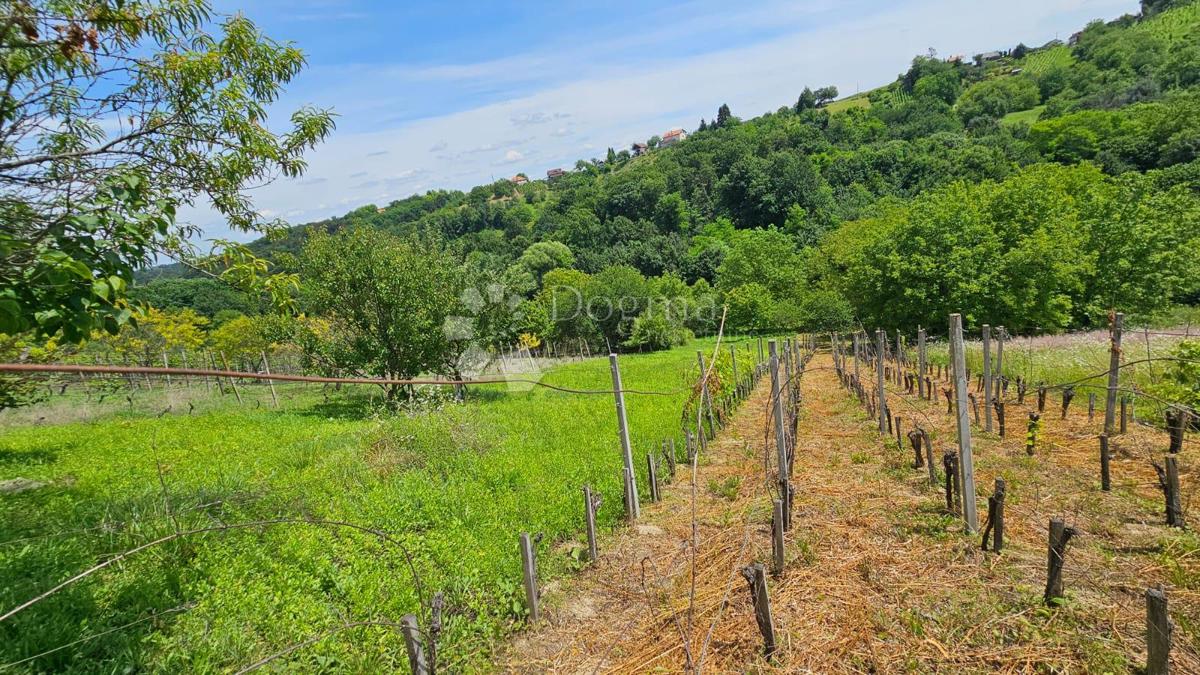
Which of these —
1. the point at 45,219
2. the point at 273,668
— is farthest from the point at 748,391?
the point at 45,219

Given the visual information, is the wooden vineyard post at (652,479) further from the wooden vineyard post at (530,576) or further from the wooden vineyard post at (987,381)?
the wooden vineyard post at (987,381)

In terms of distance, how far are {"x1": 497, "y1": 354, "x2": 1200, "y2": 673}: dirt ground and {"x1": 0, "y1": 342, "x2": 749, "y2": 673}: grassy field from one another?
655 mm

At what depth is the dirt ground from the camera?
2887mm

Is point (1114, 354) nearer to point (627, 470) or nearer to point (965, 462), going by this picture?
point (965, 462)

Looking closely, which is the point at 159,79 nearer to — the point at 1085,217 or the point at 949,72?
the point at 1085,217

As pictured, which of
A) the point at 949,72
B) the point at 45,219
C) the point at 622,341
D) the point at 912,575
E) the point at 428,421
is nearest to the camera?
the point at 45,219

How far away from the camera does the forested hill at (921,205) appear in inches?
906

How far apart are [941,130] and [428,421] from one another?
90.1 m

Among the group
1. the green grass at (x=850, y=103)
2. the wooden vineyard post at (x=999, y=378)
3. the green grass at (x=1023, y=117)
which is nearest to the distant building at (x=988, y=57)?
the green grass at (x=850, y=103)

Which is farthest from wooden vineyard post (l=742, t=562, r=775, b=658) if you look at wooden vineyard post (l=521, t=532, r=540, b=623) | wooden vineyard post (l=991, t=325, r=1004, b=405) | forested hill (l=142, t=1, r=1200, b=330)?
wooden vineyard post (l=991, t=325, r=1004, b=405)

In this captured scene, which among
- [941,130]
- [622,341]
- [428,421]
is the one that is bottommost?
[622,341]

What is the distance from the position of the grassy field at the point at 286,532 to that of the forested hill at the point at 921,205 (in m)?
2.22

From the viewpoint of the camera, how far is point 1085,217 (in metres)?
26.8

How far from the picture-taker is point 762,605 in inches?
114
